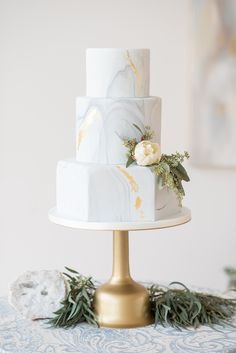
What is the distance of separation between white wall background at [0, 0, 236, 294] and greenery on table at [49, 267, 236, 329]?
1281 millimetres

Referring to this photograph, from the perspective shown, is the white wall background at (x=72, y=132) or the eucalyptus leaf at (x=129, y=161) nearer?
the eucalyptus leaf at (x=129, y=161)

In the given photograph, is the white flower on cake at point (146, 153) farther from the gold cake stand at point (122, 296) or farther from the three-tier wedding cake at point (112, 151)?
the gold cake stand at point (122, 296)

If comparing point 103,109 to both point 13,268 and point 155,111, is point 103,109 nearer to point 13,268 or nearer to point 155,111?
point 155,111

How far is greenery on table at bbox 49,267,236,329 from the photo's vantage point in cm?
189

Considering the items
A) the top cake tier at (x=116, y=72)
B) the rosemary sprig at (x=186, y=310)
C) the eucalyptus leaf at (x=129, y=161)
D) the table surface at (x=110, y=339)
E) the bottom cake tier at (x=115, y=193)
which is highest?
the top cake tier at (x=116, y=72)

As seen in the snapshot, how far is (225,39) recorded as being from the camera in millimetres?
3115

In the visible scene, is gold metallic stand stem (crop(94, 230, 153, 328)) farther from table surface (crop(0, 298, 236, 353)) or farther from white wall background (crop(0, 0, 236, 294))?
white wall background (crop(0, 0, 236, 294))

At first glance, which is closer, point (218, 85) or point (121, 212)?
point (121, 212)

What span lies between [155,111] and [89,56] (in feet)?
0.72

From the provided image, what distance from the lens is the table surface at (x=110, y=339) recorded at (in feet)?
5.66

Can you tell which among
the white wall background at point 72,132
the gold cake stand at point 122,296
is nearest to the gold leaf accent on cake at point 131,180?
the gold cake stand at point 122,296

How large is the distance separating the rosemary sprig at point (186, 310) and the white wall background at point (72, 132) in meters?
1.27

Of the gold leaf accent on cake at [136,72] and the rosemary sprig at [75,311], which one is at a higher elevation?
the gold leaf accent on cake at [136,72]

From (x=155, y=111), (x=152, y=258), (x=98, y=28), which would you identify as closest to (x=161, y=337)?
(x=155, y=111)
